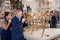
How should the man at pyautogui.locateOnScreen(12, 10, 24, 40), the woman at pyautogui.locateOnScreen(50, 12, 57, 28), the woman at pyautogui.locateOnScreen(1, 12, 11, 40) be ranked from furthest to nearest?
1. the woman at pyautogui.locateOnScreen(50, 12, 57, 28)
2. the woman at pyautogui.locateOnScreen(1, 12, 11, 40)
3. the man at pyautogui.locateOnScreen(12, 10, 24, 40)

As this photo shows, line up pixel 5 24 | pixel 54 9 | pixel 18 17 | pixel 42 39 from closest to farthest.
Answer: pixel 42 39 < pixel 18 17 < pixel 5 24 < pixel 54 9

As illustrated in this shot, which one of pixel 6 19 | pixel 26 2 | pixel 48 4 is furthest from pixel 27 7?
pixel 6 19

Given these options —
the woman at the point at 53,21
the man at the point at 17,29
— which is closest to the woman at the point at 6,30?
the man at the point at 17,29

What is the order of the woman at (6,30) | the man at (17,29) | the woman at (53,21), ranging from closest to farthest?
1. the man at (17,29)
2. the woman at (6,30)
3. the woman at (53,21)

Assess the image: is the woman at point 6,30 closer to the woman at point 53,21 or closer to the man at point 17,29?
the man at point 17,29

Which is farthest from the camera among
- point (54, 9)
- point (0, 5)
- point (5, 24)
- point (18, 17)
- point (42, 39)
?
point (54, 9)

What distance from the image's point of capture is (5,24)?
4.38 meters

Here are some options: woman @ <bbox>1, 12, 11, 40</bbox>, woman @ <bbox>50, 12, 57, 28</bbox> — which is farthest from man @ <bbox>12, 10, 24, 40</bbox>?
woman @ <bbox>50, 12, 57, 28</bbox>

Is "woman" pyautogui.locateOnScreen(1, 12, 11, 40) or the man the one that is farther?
"woman" pyautogui.locateOnScreen(1, 12, 11, 40)

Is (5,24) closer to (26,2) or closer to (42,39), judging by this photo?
(42,39)

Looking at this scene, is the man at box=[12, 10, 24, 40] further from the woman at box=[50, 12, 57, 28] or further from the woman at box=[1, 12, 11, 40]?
the woman at box=[50, 12, 57, 28]

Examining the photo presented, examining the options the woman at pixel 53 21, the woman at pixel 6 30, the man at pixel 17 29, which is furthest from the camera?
the woman at pixel 53 21

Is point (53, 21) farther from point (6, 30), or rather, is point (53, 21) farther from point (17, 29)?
point (17, 29)

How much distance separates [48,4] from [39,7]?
38cm
